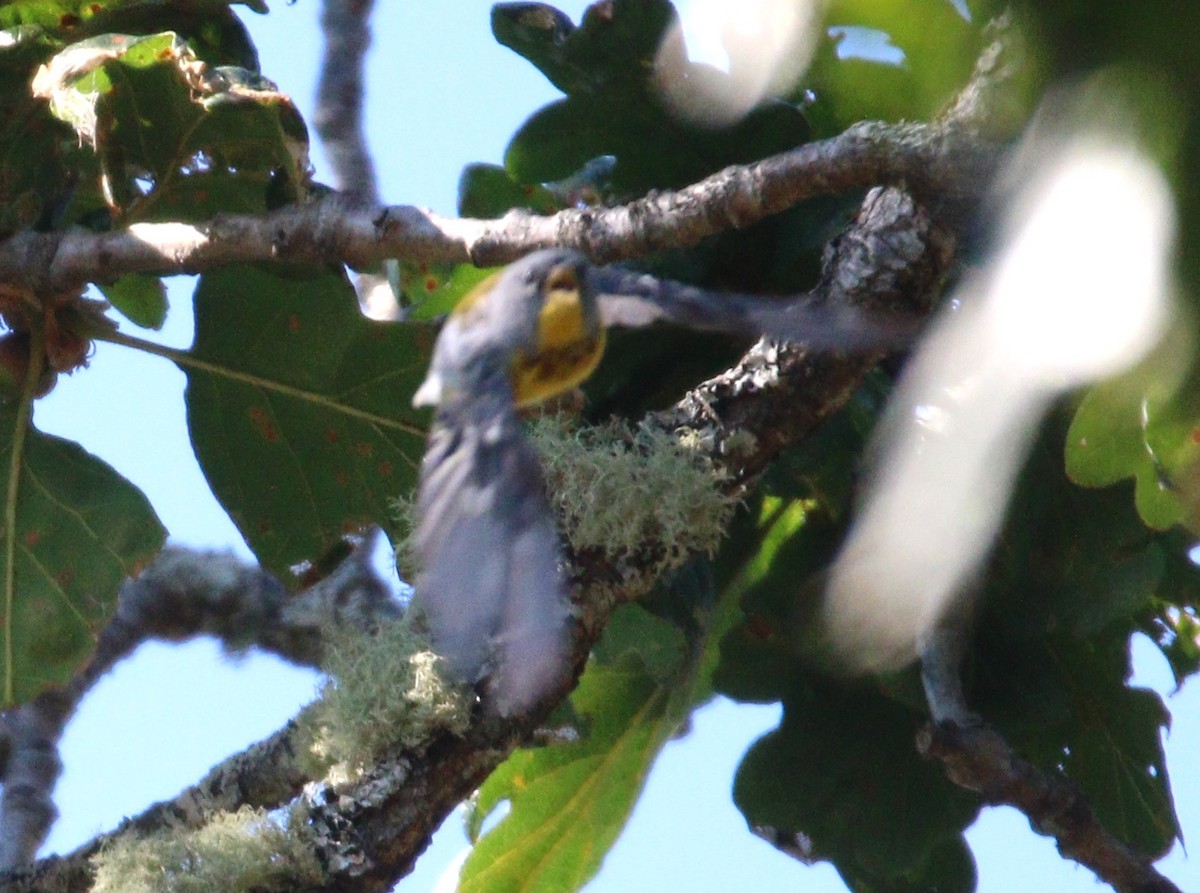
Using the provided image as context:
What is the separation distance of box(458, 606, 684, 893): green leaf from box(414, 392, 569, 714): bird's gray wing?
69cm

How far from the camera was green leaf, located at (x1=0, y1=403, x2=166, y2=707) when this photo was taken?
1.81 meters

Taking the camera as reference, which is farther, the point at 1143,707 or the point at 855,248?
the point at 1143,707

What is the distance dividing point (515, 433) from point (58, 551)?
0.86 m

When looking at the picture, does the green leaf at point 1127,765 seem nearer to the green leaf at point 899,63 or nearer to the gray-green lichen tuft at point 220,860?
the green leaf at point 899,63

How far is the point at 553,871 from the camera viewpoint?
2010 mm

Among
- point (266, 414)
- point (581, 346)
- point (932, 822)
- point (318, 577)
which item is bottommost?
point (932, 822)

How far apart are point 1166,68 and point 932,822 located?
52.8 inches

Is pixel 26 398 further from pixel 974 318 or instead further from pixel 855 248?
pixel 974 318

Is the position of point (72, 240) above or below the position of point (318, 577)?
above

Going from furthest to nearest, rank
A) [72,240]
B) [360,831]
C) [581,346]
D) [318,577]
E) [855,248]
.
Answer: [318,577], [72,240], [581,346], [855,248], [360,831]

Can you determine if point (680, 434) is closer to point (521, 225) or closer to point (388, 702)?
point (521, 225)

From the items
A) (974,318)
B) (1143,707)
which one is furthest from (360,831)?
(1143,707)

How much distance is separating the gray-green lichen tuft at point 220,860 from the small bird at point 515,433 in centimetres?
22

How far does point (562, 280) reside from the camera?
144cm
